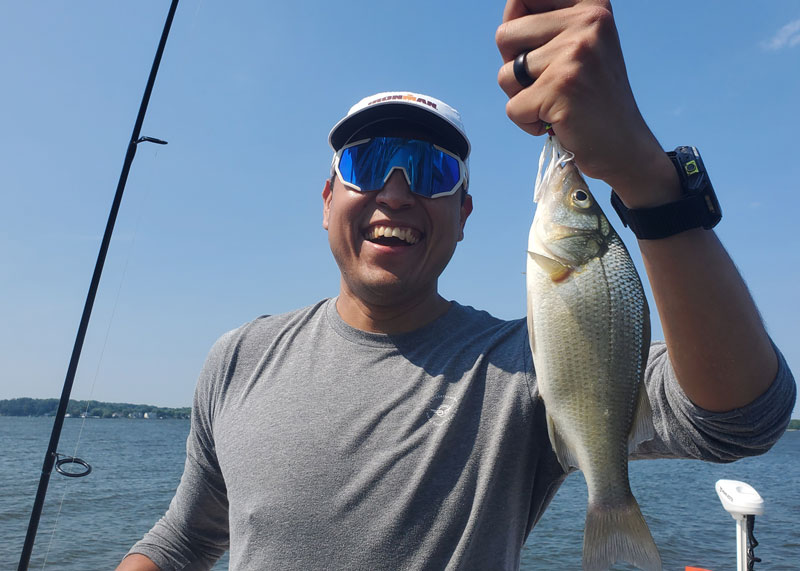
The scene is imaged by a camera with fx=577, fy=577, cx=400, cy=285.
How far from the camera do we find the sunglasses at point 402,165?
206cm

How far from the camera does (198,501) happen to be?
2225mm

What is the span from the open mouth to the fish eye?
1.82 feet

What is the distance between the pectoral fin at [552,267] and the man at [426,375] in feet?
0.85

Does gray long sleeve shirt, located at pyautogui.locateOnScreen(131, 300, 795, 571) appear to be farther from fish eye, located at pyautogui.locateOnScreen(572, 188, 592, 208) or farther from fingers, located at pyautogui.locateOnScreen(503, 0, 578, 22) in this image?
fingers, located at pyautogui.locateOnScreen(503, 0, 578, 22)

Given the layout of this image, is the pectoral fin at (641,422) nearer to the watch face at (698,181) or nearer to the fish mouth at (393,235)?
the watch face at (698,181)

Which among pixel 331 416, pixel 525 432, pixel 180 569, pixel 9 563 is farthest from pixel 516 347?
pixel 9 563

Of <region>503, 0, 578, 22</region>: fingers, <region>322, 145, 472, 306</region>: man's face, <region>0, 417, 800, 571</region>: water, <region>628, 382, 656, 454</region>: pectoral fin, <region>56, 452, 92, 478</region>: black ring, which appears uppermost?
<region>503, 0, 578, 22</region>: fingers

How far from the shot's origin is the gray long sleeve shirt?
1569mm

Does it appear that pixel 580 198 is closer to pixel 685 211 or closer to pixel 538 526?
pixel 685 211

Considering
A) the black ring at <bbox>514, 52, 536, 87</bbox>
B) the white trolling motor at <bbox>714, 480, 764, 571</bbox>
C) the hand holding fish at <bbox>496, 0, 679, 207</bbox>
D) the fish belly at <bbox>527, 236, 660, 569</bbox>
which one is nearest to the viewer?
the hand holding fish at <bbox>496, 0, 679, 207</bbox>

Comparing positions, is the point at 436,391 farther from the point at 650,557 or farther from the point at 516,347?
the point at 650,557

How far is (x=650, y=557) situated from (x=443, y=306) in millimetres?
1086

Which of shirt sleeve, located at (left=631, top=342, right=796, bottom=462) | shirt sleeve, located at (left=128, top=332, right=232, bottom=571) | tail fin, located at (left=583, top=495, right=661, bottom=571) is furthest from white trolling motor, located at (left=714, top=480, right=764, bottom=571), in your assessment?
shirt sleeve, located at (left=128, top=332, right=232, bottom=571)

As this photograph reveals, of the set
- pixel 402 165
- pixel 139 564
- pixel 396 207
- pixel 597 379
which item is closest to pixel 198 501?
pixel 139 564
